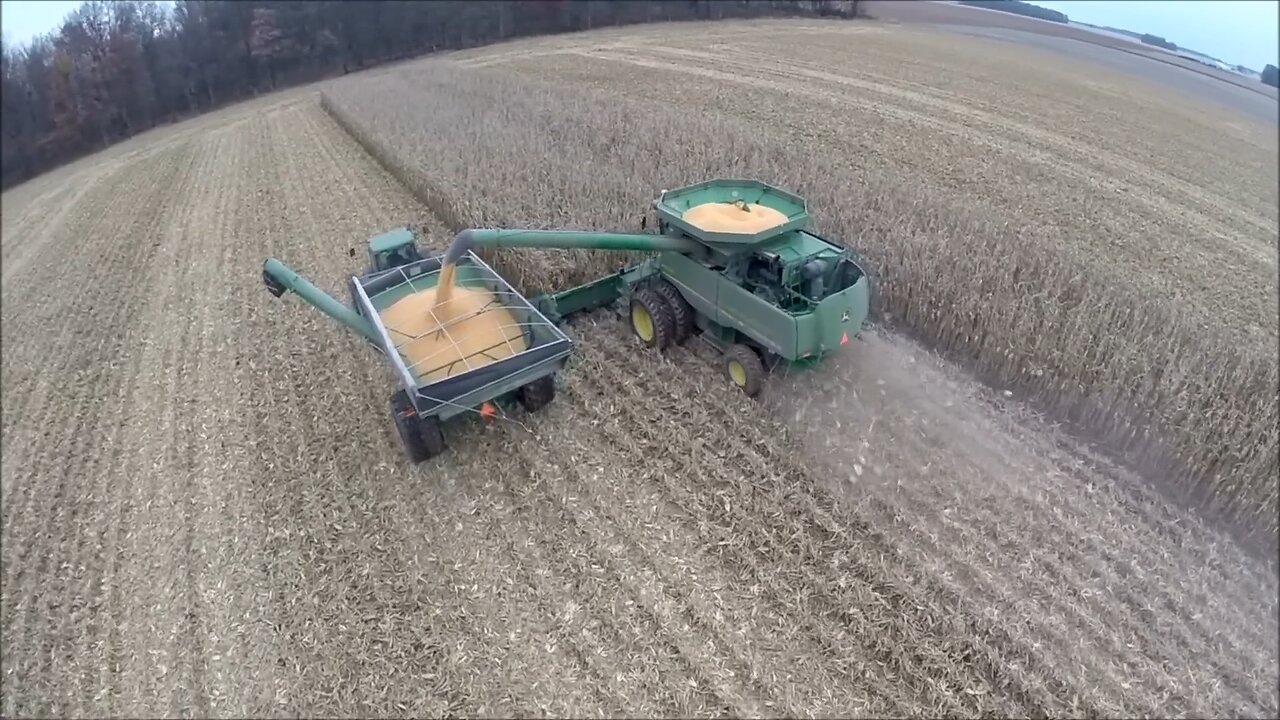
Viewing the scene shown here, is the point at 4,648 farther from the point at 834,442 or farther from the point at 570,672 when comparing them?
the point at 834,442

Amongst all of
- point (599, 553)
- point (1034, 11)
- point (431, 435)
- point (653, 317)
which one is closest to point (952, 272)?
point (1034, 11)

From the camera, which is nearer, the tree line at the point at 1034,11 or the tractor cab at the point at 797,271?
the tree line at the point at 1034,11

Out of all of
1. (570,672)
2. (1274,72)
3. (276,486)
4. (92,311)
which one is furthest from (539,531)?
(92,311)

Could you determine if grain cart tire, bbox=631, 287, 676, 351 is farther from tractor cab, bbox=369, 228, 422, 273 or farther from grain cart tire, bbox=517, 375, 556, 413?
tractor cab, bbox=369, 228, 422, 273

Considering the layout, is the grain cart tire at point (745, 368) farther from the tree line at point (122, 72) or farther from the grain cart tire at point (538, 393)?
the tree line at point (122, 72)

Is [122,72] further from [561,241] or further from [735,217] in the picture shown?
[735,217]

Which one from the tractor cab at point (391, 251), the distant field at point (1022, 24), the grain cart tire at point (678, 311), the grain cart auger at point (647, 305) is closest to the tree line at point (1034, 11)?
the distant field at point (1022, 24)
